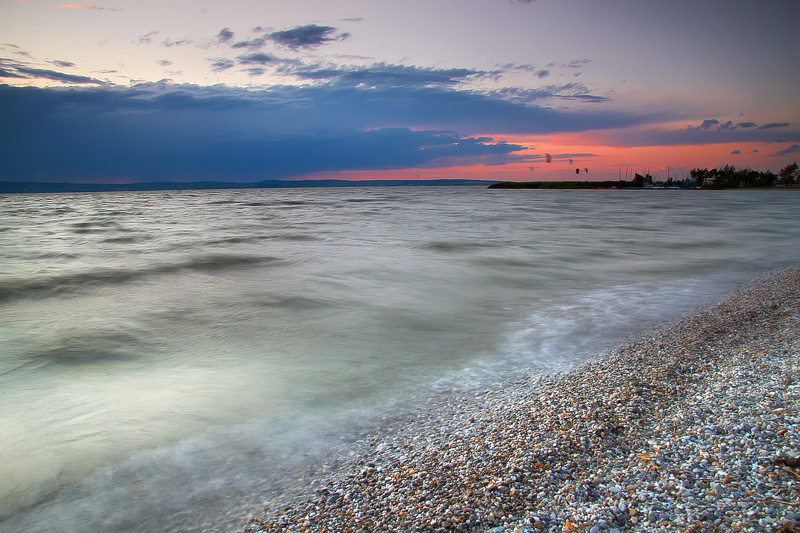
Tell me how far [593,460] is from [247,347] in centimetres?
481

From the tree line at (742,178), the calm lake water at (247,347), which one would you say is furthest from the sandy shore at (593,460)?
the tree line at (742,178)

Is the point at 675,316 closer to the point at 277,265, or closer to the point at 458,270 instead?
the point at 458,270

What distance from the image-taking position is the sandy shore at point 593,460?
2273mm

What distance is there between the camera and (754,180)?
483ft

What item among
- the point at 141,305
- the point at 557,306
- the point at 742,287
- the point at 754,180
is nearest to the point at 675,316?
the point at 557,306

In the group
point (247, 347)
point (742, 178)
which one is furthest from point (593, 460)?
point (742, 178)

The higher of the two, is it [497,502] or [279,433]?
[497,502]

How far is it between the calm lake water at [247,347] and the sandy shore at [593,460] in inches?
23.8

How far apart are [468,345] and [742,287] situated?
21.0ft

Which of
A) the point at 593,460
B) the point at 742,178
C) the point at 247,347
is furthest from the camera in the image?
the point at 742,178

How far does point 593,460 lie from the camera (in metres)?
2.75

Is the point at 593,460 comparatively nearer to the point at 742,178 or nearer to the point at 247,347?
the point at 247,347

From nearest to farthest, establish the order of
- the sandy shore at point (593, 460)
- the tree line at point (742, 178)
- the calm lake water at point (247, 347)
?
the sandy shore at point (593, 460), the calm lake water at point (247, 347), the tree line at point (742, 178)

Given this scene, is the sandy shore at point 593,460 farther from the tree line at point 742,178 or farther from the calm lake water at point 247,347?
the tree line at point 742,178
